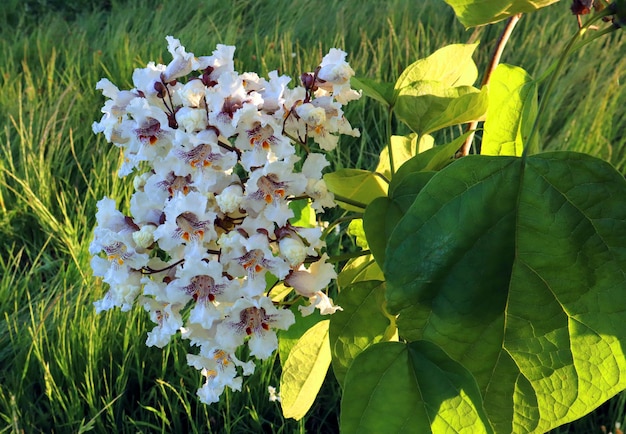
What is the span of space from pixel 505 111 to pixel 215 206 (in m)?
0.28

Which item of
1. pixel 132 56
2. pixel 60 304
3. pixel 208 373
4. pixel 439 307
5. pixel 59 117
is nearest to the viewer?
pixel 439 307

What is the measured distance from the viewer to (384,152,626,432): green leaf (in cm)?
51

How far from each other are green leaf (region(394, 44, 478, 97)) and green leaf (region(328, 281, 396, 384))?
0.72ft

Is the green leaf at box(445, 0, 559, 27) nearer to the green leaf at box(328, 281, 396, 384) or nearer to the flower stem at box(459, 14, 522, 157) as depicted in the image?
the flower stem at box(459, 14, 522, 157)

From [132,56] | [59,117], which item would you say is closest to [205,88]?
[59,117]

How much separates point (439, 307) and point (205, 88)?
0.89 feet

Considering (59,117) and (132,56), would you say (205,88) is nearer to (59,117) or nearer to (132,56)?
(59,117)

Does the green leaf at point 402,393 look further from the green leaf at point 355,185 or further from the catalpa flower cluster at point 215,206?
the green leaf at point 355,185

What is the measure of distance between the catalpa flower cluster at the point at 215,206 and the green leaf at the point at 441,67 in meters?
0.13

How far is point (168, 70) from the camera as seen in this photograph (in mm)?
621

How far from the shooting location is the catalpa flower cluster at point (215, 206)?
56 cm

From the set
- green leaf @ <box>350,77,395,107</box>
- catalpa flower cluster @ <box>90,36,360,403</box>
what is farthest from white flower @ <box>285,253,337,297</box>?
green leaf @ <box>350,77,395,107</box>

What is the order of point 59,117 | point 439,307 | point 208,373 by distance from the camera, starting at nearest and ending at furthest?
point 439,307, point 208,373, point 59,117

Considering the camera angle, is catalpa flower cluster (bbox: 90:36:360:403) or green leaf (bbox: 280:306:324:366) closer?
catalpa flower cluster (bbox: 90:36:360:403)
